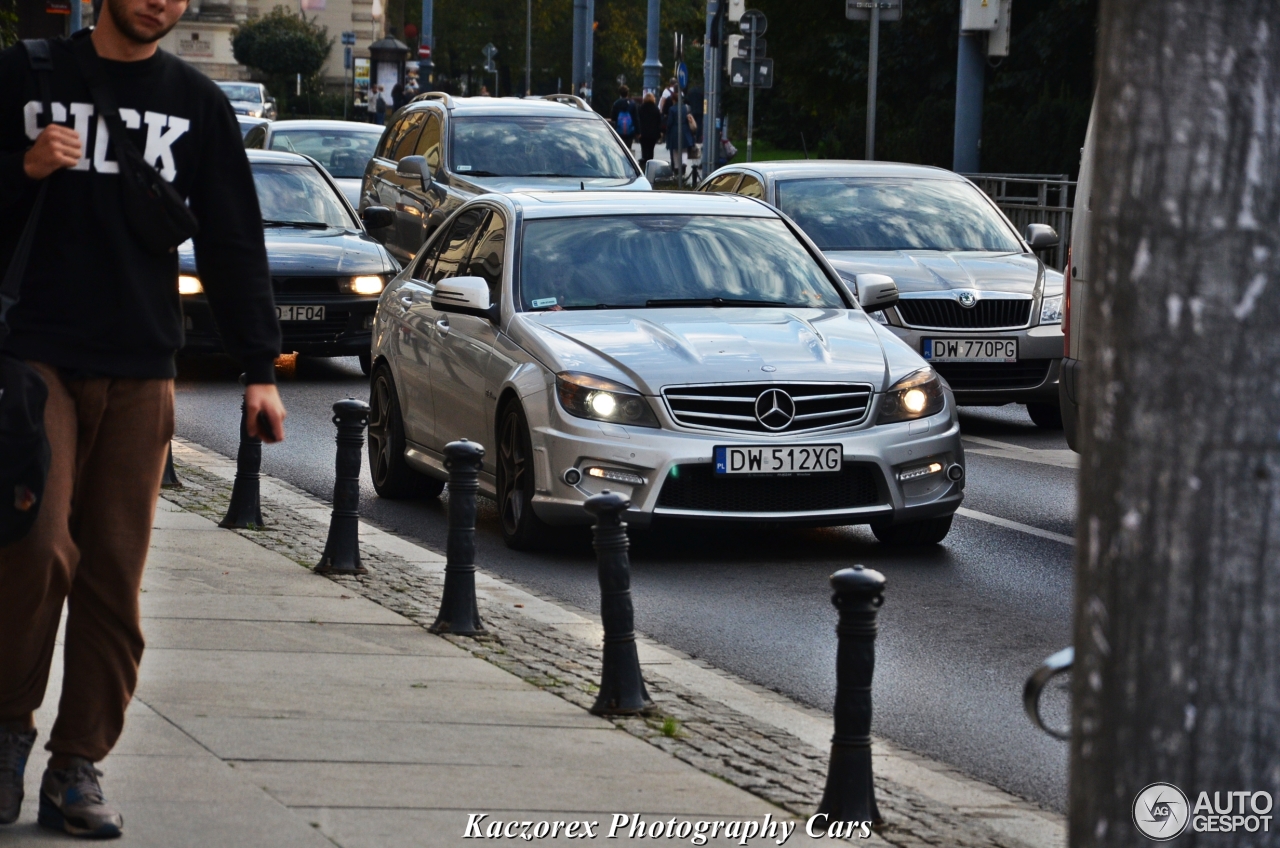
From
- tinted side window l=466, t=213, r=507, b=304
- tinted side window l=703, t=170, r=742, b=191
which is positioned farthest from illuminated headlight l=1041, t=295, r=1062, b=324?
tinted side window l=466, t=213, r=507, b=304

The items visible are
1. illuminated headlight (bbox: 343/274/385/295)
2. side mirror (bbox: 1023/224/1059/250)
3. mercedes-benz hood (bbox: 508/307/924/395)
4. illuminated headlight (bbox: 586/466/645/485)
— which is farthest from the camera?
illuminated headlight (bbox: 343/274/385/295)

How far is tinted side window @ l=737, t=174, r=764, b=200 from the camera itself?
15445 mm

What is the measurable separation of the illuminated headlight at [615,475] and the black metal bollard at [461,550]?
4.98 ft

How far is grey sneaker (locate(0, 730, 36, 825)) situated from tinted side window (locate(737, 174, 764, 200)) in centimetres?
1126

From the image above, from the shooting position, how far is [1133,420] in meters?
2.43

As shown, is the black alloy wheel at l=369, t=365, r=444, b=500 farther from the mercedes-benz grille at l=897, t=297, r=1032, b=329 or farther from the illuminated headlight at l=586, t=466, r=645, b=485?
the mercedes-benz grille at l=897, t=297, r=1032, b=329

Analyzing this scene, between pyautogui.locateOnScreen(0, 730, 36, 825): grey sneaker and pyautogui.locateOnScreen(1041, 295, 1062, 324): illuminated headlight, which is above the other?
pyautogui.locateOnScreen(0, 730, 36, 825): grey sneaker

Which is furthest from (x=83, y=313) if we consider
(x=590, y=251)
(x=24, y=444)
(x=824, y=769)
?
(x=590, y=251)

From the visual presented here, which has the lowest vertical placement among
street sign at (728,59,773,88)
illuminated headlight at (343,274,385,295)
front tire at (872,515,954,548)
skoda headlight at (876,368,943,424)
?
front tire at (872,515,954,548)

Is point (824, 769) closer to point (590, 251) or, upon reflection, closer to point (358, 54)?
point (590, 251)

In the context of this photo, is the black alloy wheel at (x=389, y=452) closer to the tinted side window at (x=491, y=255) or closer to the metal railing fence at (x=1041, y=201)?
the tinted side window at (x=491, y=255)

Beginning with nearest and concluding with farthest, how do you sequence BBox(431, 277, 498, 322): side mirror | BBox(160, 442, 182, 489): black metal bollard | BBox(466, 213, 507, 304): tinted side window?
BBox(431, 277, 498, 322): side mirror → BBox(466, 213, 507, 304): tinted side window → BBox(160, 442, 182, 489): black metal bollard

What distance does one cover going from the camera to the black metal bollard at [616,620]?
239 inches

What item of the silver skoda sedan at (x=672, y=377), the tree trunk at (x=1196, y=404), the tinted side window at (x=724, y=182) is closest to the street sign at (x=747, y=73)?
the tinted side window at (x=724, y=182)
